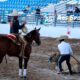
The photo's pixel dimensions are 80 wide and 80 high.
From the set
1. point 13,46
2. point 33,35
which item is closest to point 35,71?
point 33,35

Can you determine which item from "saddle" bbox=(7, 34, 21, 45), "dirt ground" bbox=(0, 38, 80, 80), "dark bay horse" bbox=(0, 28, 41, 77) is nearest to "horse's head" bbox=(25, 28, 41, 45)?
"dark bay horse" bbox=(0, 28, 41, 77)

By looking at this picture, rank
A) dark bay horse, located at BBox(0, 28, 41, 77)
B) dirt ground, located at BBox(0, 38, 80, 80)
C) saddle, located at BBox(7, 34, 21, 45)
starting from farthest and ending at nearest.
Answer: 1. dirt ground, located at BBox(0, 38, 80, 80)
2. saddle, located at BBox(7, 34, 21, 45)
3. dark bay horse, located at BBox(0, 28, 41, 77)

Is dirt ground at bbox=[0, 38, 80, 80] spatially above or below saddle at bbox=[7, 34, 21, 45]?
below

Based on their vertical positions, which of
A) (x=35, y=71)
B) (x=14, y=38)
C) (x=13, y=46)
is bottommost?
(x=35, y=71)

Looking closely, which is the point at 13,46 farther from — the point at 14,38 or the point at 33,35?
the point at 33,35

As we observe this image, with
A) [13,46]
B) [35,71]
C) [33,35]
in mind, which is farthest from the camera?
[35,71]

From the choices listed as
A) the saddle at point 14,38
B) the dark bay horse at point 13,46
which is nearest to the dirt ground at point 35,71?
the dark bay horse at point 13,46

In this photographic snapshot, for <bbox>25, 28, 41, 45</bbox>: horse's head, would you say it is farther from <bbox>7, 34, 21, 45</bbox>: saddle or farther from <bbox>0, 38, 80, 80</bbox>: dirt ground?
<bbox>0, 38, 80, 80</bbox>: dirt ground

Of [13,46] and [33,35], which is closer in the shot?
[13,46]

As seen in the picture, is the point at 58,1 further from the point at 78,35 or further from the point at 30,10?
the point at 78,35

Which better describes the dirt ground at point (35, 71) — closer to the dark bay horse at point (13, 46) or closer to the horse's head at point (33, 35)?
the dark bay horse at point (13, 46)

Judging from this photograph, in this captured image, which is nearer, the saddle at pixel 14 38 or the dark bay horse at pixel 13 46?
the dark bay horse at pixel 13 46

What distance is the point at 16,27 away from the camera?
11.4 m

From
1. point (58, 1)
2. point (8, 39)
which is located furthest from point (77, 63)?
point (58, 1)
